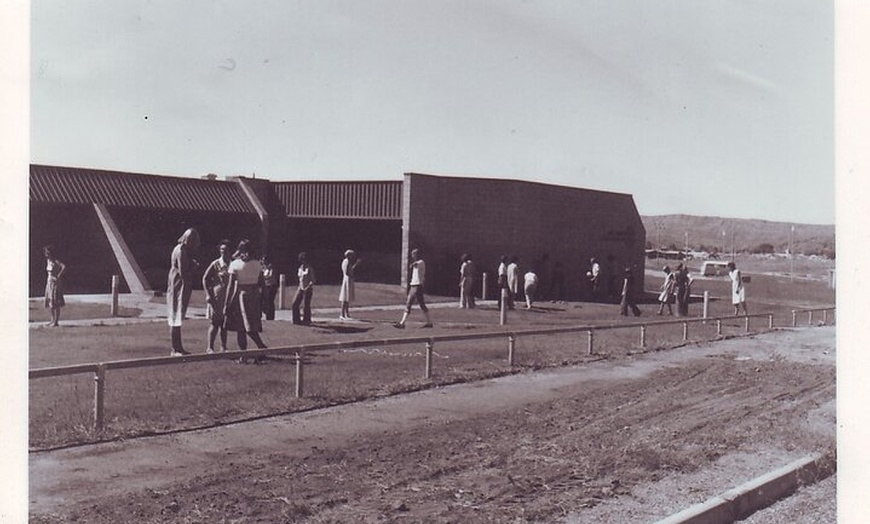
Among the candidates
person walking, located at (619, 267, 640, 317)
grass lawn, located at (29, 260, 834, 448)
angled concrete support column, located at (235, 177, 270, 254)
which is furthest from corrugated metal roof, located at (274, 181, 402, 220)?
person walking, located at (619, 267, 640, 317)

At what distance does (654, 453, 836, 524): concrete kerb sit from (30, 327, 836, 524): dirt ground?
234 mm

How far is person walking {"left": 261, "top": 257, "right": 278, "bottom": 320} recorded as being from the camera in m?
15.1

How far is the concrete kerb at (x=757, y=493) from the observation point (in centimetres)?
554

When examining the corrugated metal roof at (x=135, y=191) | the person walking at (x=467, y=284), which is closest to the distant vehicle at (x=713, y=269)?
the corrugated metal roof at (x=135, y=191)

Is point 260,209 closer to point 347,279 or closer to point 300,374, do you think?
point 347,279

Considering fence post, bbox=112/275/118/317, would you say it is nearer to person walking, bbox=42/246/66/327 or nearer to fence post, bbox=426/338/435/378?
person walking, bbox=42/246/66/327

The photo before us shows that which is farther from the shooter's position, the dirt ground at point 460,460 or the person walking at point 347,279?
the person walking at point 347,279

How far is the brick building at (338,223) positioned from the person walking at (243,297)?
491 inches

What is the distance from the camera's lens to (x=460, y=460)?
687 cm

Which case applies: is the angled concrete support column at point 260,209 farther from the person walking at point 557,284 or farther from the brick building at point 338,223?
the person walking at point 557,284

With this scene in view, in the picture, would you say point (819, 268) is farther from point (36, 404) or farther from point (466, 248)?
point (36, 404)

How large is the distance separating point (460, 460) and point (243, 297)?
5346 millimetres

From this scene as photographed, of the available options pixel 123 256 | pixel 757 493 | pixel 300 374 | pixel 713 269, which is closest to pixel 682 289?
pixel 123 256

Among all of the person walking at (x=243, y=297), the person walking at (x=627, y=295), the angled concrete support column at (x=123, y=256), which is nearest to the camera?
the person walking at (x=243, y=297)
